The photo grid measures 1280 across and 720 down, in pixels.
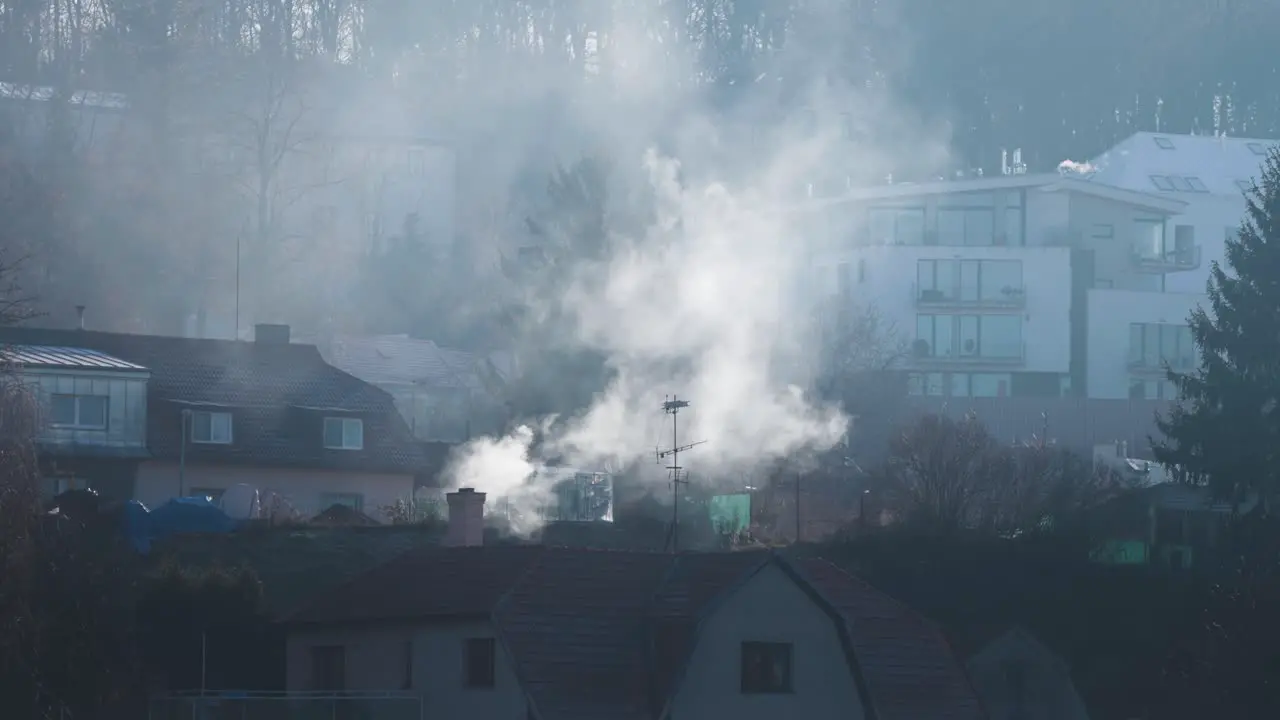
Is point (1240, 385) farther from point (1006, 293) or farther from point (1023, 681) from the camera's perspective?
point (1006, 293)

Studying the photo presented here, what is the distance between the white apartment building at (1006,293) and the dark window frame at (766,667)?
4687 cm

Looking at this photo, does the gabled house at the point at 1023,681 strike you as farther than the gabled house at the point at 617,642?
Yes

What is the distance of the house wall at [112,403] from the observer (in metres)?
53.7

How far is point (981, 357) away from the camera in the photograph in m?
84.2

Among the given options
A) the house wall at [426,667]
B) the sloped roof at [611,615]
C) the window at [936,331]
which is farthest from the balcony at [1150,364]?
the house wall at [426,667]

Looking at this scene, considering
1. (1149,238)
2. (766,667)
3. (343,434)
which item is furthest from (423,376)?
(766,667)

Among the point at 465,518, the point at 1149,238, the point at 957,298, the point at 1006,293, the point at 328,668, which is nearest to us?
the point at 328,668

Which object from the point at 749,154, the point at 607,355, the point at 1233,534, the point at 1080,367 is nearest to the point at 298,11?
the point at 749,154

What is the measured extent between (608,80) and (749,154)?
270 inches

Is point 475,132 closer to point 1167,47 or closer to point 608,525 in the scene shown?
point 1167,47

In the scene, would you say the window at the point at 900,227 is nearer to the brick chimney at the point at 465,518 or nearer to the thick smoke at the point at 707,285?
the thick smoke at the point at 707,285

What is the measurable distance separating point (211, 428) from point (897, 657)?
24.3 metres

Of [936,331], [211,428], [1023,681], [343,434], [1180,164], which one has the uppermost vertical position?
[1180,164]

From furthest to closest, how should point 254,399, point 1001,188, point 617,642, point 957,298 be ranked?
1. point 1001,188
2. point 957,298
3. point 254,399
4. point 617,642
